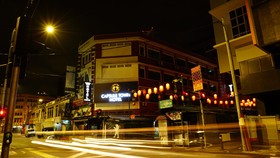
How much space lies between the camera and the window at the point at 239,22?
21500 millimetres

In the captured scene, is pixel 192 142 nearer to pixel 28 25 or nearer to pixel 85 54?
pixel 28 25

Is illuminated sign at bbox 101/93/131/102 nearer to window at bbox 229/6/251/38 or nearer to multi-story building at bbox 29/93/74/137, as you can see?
multi-story building at bbox 29/93/74/137

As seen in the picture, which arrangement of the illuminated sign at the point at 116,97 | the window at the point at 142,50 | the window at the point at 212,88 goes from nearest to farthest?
the illuminated sign at the point at 116,97
the window at the point at 142,50
the window at the point at 212,88

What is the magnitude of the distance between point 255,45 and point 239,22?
488 cm

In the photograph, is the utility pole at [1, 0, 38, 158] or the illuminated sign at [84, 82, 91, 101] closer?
the utility pole at [1, 0, 38, 158]

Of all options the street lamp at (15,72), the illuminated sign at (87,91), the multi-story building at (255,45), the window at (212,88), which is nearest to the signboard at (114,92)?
the illuminated sign at (87,91)

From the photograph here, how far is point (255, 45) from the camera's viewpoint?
59.6 feet

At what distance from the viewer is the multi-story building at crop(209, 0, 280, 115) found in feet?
59.0

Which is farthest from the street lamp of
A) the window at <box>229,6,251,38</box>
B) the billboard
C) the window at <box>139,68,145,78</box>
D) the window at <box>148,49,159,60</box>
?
the billboard

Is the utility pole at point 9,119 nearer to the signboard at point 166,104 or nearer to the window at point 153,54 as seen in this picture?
the signboard at point 166,104

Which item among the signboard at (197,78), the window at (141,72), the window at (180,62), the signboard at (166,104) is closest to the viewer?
the signboard at (197,78)

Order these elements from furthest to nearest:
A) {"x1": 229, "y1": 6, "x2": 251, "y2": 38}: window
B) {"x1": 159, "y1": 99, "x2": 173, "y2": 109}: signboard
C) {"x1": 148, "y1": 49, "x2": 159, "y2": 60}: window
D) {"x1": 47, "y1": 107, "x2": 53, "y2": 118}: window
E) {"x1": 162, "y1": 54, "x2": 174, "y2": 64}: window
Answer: {"x1": 47, "y1": 107, "x2": 53, "y2": 118}: window
{"x1": 162, "y1": 54, "x2": 174, "y2": 64}: window
{"x1": 148, "y1": 49, "x2": 159, "y2": 60}: window
{"x1": 159, "y1": 99, "x2": 173, "y2": 109}: signboard
{"x1": 229, "y1": 6, "x2": 251, "y2": 38}: window

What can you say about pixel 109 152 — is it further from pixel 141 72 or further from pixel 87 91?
pixel 141 72

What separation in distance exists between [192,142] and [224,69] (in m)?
9.19
